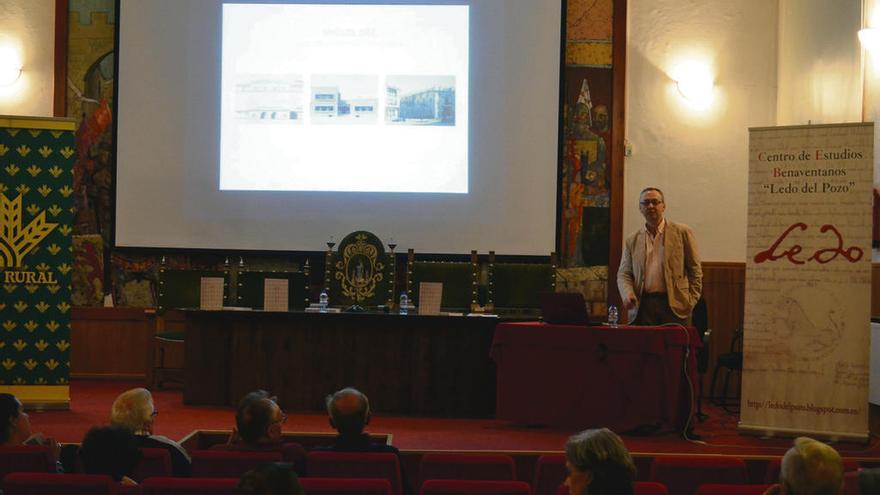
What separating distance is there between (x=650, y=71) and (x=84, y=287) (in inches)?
222

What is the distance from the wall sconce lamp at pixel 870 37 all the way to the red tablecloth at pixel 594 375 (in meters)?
2.58

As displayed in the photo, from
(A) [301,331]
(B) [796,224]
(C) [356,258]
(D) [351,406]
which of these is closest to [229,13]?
(C) [356,258]

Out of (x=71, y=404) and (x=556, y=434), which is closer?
(x=556, y=434)

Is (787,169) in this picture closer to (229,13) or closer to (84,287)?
(229,13)

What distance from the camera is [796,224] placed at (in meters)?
6.35

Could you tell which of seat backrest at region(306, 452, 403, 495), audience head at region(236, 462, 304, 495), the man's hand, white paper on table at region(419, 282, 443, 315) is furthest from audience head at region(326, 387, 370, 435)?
white paper on table at region(419, 282, 443, 315)

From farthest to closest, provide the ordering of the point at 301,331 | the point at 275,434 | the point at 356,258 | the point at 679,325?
the point at 356,258 < the point at 301,331 < the point at 679,325 < the point at 275,434

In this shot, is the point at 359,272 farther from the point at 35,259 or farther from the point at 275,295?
the point at 35,259

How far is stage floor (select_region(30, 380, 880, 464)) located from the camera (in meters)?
5.92

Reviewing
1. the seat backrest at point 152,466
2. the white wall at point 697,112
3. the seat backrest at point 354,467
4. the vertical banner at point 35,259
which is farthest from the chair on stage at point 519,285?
the seat backrest at point 152,466

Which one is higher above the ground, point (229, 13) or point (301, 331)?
point (229, 13)

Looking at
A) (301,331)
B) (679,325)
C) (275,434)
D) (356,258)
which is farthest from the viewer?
(356,258)

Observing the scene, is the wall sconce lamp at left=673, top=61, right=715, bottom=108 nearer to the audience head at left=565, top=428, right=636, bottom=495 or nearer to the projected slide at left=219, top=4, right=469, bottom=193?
the projected slide at left=219, top=4, right=469, bottom=193

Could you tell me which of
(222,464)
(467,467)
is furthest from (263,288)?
(467,467)
